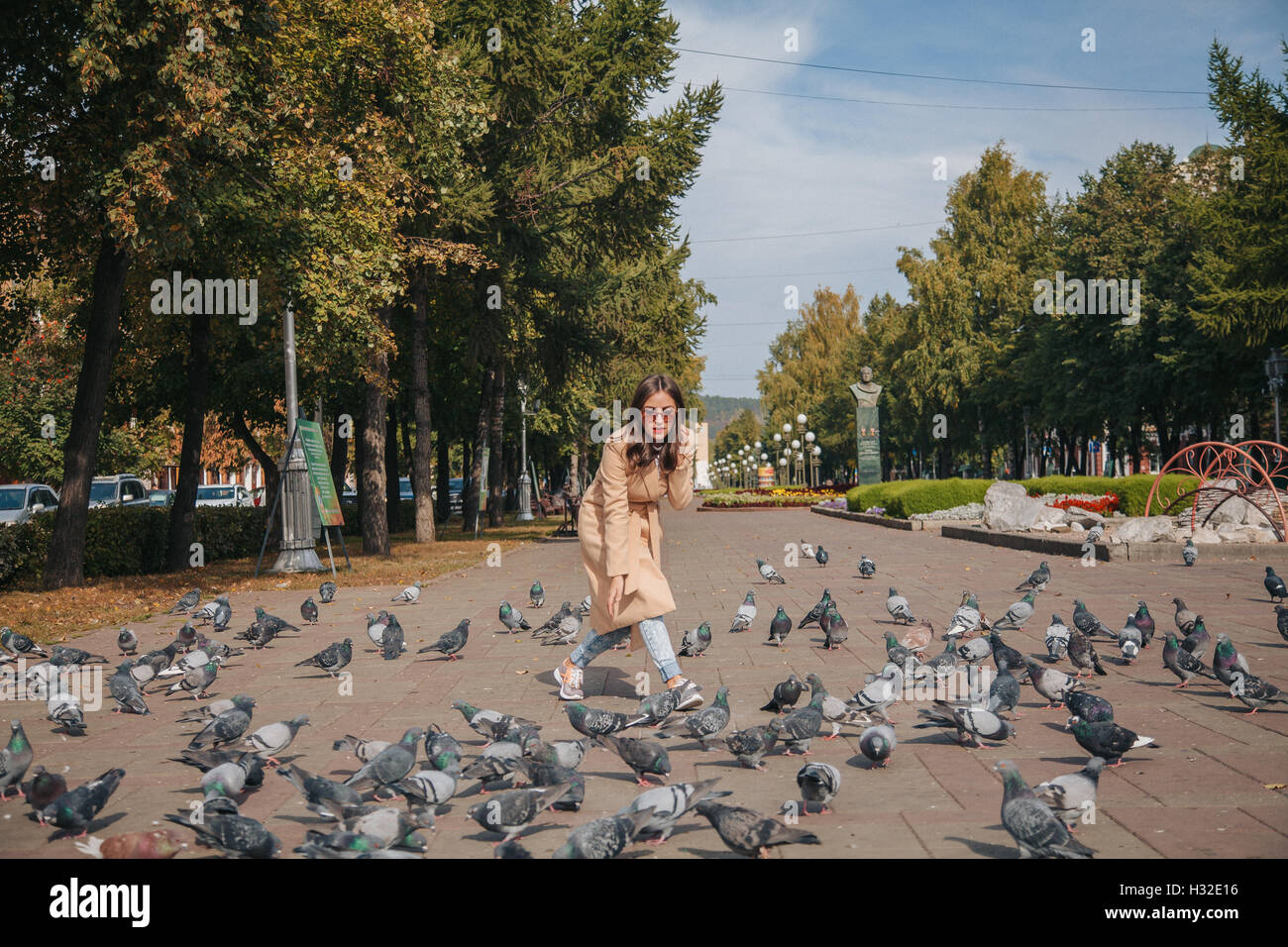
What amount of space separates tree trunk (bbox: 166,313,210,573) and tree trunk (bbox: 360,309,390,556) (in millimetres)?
3080

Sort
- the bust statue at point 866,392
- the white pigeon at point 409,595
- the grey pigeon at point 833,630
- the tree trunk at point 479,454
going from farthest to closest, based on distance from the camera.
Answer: the bust statue at point 866,392 → the tree trunk at point 479,454 → the white pigeon at point 409,595 → the grey pigeon at point 833,630

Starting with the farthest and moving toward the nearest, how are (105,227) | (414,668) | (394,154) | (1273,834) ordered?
(394,154)
(105,227)
(414,668)
(1273,834)

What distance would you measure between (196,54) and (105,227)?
10.1 ft

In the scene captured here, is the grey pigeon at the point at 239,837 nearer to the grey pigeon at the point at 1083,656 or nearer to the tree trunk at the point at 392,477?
the grey pigeon at the point at 1083,656

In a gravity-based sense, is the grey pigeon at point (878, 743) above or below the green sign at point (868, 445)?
below

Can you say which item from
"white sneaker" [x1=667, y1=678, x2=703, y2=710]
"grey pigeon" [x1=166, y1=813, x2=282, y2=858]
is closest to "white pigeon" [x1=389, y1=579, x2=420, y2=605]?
"white sneaker" [x1=667, y1=678, x2=703, y2=710]

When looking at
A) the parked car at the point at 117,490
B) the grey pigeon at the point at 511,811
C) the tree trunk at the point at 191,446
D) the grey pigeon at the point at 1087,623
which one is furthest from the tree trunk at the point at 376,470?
the grey pigeon at the point at 511,811

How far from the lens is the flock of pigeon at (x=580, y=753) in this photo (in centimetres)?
381

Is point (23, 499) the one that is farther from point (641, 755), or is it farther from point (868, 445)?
point (868, 445)

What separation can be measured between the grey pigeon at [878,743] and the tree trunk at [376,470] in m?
16.2

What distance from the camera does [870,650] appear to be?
871 cm

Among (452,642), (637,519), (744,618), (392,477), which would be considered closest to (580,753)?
(637,519)

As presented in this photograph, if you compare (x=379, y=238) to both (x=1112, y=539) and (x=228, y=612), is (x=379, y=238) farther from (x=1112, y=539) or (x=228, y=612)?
(x=1112, y=539)
